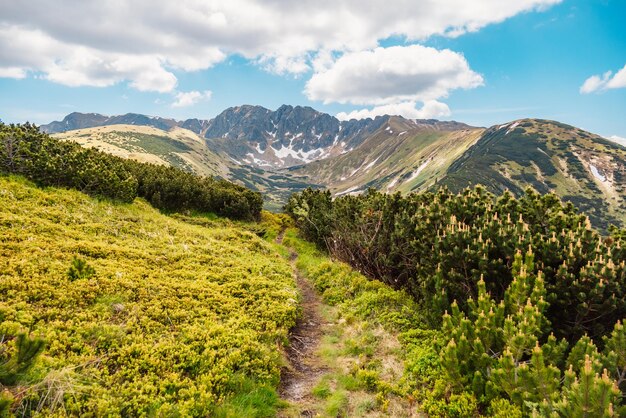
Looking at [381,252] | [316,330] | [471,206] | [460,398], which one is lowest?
[316,330]

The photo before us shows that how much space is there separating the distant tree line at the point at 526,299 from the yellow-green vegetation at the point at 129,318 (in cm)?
537

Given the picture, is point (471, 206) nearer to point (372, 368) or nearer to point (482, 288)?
point (482, 288)

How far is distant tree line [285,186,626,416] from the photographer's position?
667 cm

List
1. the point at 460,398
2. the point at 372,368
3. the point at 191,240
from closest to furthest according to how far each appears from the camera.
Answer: the point at 460,398 < the point at 372,368 < the point at 191,240

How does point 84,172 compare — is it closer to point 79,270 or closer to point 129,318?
point 79,270

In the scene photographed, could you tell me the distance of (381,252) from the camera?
1941cm

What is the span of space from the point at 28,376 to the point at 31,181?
17466mm

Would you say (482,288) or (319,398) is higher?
(482,288)

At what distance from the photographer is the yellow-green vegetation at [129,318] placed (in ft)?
24.3

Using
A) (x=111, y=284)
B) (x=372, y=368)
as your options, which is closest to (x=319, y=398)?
(x=372, y=368)

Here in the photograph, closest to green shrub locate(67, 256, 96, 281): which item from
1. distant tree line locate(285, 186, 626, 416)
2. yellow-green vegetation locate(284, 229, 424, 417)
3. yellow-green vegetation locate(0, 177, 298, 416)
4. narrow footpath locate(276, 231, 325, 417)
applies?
yellow-green vegetation locate(0, 177, 298, 416)

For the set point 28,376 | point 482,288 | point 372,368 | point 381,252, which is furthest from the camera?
point 381,252

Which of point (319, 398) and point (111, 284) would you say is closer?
point (319, 398)

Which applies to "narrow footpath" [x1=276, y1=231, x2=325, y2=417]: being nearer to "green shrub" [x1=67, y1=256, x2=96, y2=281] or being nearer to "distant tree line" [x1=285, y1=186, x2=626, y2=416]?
"distant tree line" [x1=285, y1=186, x2=626, y2=416]
